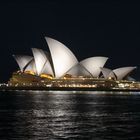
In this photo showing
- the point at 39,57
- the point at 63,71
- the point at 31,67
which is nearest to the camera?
the point at 39,57

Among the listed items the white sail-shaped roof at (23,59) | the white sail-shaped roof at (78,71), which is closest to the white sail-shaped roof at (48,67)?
the white sail-shaped roof at (23,59)

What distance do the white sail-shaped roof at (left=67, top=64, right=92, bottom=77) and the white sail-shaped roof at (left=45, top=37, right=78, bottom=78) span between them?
4431mm

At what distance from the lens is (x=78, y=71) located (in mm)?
120000

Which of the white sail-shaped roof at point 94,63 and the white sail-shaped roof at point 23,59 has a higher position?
the white sail-shaped roof at point 23,59

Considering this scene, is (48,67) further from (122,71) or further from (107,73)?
(122,71)

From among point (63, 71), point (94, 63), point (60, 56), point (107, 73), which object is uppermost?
point (94, 63)

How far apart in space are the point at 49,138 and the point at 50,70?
88.8m

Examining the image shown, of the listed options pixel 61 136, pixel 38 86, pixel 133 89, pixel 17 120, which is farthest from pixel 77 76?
pixel 61 136

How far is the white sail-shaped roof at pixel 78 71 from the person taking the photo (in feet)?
385

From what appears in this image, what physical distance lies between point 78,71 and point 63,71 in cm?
728

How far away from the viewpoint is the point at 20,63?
120m

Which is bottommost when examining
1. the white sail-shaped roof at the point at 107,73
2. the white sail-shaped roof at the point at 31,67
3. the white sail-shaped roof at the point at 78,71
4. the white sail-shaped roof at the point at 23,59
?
the white sail-shaped roof at the point at 78,71

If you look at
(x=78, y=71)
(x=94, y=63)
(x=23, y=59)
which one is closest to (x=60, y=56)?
(x=94, y=63)

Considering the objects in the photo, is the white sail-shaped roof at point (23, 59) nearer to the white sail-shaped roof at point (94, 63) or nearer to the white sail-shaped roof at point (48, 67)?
the white sail-shaped roof at point (48, 67)
